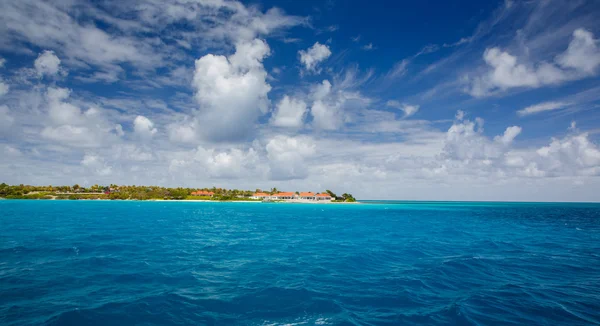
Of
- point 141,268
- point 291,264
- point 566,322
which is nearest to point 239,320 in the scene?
point 291,264

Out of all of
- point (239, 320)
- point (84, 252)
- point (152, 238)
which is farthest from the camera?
point (152, 238)

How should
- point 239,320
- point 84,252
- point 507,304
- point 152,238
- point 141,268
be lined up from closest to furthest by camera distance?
point 239,320
point 507,304
point 141,268
point 84,252
point 152,238

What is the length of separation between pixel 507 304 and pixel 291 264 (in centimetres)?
1637

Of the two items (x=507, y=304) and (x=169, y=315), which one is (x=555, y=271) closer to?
(x=507, y=304)

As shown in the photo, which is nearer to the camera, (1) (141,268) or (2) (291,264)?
(1) (141,268)

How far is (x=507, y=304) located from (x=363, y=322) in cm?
1001

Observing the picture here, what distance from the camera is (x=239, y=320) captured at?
555 inches

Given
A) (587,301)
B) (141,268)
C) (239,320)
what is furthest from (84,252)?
(587,301)

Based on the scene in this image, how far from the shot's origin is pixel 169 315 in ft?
47.6

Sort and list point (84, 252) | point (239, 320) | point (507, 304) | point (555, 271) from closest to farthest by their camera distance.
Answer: point (239, 320)
point (507, 304)
point (555, 271)
point (84, 252)

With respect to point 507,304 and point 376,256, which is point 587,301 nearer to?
point 507,304

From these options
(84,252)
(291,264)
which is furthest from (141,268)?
(291,264)

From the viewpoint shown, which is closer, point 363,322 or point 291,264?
point 363,322

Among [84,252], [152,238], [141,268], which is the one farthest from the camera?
[152,238]
